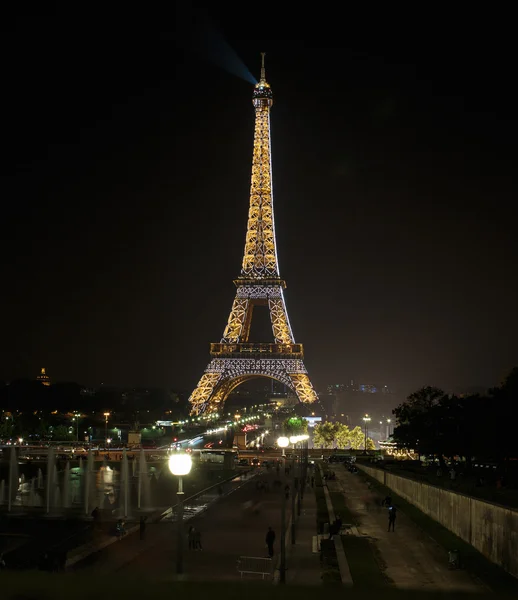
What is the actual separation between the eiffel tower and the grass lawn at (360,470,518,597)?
67.9 metres

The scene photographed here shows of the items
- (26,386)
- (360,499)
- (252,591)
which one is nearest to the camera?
(252,591)

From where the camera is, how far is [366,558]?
62.8 ft

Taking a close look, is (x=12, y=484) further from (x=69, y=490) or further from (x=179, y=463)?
(x=179, y=463)

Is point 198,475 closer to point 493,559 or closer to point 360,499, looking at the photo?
point 360,499

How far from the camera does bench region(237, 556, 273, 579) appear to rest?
57.2 feet

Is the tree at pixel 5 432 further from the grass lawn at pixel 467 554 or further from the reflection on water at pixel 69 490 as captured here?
the grass lawn at pixel 467 554

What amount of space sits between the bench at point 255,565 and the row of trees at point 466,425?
27079 mm

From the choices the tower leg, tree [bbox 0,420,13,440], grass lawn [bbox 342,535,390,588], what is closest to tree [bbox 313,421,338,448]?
the tower leg

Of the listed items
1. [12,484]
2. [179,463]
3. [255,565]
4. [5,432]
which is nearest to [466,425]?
[12,484]

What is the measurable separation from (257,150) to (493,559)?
88140 millimetres

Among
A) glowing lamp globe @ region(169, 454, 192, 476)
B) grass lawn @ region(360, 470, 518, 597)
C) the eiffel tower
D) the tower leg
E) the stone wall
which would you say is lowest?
grass lawn @ region(360, 470, 518, 597)

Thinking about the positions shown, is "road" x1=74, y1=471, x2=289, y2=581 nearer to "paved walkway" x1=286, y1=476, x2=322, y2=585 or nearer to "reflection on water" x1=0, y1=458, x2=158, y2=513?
"paved walkway" x1=286, y1=476, x2=322, y2=585

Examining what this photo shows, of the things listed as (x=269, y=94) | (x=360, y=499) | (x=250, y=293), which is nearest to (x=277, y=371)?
(x=250, y=293)

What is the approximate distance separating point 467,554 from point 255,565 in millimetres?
5161
